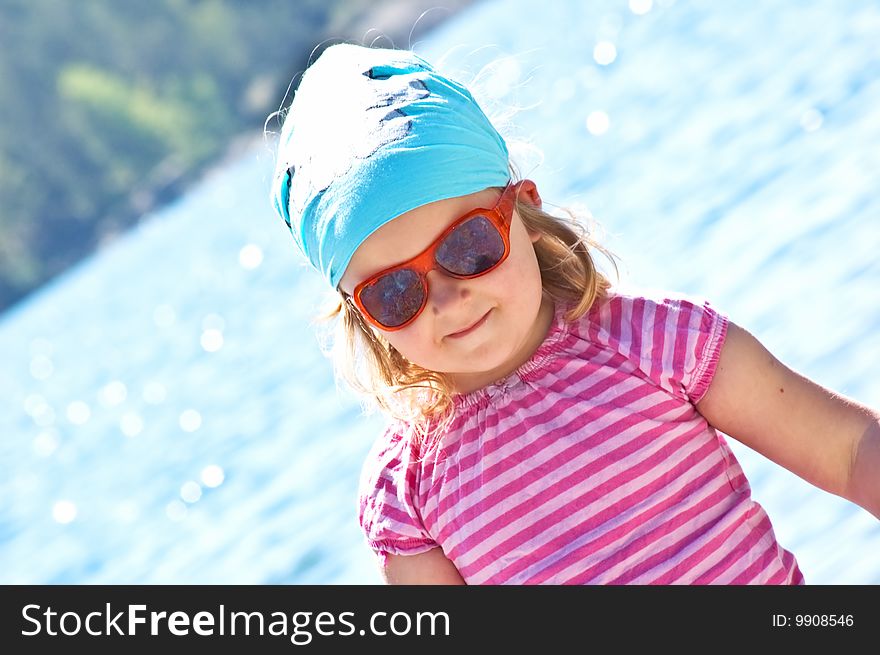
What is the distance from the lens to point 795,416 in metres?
2.35

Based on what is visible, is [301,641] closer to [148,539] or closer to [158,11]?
[148,539]

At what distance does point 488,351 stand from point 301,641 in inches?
26.9

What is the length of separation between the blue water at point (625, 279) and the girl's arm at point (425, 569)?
0.97m

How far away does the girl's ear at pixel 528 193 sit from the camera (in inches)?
101

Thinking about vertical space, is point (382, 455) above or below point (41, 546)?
below

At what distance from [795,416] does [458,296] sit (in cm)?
70

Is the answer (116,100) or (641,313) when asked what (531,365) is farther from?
(116,100)

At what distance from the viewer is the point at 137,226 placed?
50.4m

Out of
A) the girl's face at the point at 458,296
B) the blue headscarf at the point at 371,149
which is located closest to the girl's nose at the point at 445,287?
the girl's face at the point at 458,296

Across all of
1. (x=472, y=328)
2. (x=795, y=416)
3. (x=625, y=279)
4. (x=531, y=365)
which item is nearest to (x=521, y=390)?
(x=531, y=365)

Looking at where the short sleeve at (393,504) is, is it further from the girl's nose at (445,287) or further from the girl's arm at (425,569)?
the girl's nose at (445,287)

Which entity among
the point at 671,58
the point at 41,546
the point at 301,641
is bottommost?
the point at 301,641

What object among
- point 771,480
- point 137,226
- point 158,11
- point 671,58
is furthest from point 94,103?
→ point 771,480

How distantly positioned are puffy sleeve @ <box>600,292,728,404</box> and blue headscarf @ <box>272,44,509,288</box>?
395mm
